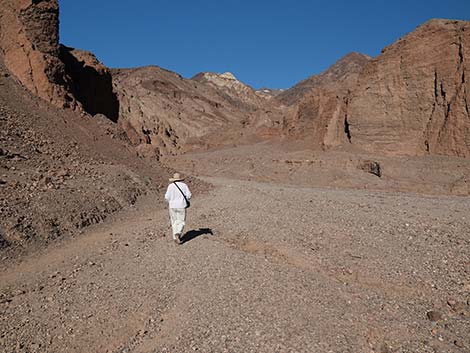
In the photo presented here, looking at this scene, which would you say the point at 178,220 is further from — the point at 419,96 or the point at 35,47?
the point at 419,96

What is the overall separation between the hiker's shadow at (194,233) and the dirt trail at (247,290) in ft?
0.30

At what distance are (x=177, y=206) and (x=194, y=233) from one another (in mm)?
1188

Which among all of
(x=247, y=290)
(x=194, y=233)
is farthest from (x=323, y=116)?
(x=247, y=290)

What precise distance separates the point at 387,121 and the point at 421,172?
18.8ft

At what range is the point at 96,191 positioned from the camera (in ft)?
39.4

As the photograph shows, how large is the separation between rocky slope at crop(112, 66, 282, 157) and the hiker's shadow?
39.7 ft

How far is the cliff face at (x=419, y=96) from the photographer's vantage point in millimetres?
23656

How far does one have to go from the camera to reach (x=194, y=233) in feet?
32.0

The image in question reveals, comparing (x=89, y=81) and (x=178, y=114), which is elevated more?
(x=89, y=81)

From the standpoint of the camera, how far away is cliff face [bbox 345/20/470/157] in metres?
23.7

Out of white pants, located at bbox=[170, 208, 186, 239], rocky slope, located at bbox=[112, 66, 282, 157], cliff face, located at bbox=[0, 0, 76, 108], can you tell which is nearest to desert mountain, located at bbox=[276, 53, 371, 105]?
rocky slope, located at bbox=[112, 66, 282, 157]

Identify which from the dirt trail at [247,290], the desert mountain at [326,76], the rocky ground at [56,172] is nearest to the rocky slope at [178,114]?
the rocky ground at [56,172]

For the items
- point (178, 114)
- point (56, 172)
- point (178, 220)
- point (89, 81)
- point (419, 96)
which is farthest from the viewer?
point (178, 114)

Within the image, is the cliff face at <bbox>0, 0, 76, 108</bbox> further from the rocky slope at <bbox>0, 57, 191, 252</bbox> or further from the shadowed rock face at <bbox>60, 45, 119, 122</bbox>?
the shadowed rock face at <bbox>60, 45, 119, 122</bbox>
